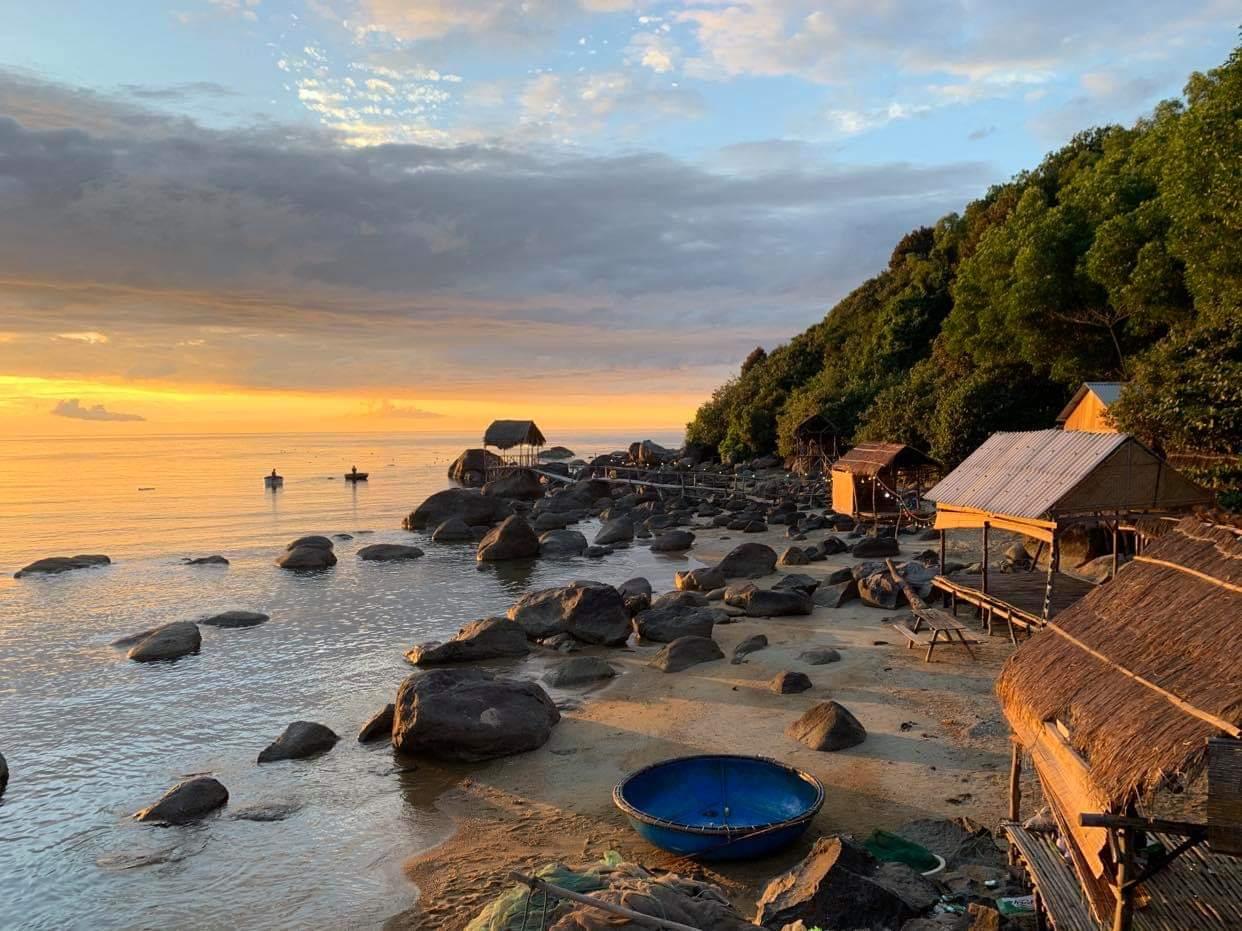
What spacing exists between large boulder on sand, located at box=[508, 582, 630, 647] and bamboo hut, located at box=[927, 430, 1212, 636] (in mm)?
7434

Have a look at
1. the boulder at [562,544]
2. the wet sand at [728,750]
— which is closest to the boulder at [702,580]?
the wet sand at [728,750]

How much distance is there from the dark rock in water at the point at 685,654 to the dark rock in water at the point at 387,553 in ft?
65.5

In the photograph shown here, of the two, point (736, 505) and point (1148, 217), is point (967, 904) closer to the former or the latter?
point (1148, 217)

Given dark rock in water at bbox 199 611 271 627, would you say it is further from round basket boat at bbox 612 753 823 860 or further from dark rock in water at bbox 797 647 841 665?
round basket boat at bbox 612 753 823 860

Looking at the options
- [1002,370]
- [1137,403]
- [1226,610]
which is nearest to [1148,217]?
[1002,370]

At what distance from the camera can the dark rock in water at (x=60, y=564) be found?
33.7 meters

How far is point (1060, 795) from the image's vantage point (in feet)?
24.3

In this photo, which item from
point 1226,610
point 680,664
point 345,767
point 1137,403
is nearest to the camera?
point 1226,610

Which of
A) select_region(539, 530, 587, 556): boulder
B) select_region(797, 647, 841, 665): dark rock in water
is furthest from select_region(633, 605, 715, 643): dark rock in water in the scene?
select_region(539, 530, 587, 556): boulder

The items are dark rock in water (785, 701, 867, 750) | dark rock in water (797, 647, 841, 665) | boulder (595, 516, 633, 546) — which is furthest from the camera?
boulder (595, 516, 633, 546)

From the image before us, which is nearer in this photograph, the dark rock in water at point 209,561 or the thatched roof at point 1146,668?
the thatched roof at point 1146,668

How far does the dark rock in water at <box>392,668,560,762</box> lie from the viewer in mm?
13531

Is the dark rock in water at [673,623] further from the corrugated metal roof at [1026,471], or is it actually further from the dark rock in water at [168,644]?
the dark rock in water at [168,644]

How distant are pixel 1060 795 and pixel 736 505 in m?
37.2
